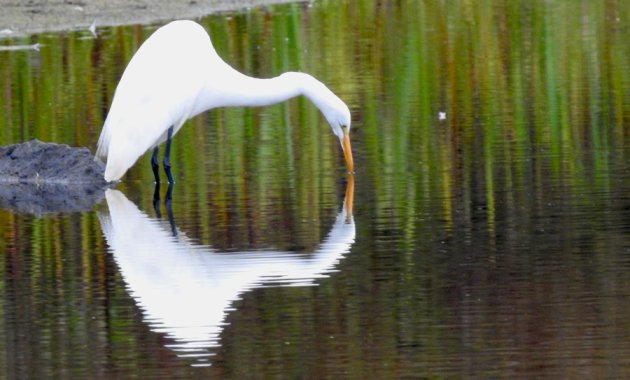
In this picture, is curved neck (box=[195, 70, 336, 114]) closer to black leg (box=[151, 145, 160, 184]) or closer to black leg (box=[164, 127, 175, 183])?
black leg (box=[164, 127, 175, 183])

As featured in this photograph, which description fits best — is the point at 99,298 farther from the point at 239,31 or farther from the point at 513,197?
the point at 239,31

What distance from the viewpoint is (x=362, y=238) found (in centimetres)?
734

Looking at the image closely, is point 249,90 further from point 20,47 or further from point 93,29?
point 93,29

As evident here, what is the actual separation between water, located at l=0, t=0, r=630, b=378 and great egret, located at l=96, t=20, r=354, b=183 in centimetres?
27

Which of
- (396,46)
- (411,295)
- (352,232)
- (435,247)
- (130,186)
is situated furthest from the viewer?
(396,46)

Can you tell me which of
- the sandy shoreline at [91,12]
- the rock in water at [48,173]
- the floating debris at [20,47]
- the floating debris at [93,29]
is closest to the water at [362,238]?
the rock in water at [48,173]

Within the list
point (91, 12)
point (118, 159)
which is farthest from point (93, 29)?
point (118, 159)

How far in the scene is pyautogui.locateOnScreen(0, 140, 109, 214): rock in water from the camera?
9.49 metres

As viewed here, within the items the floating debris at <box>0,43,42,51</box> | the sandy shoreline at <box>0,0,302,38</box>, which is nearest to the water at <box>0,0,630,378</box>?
the floating debris at <box>0,43,42,51</box>

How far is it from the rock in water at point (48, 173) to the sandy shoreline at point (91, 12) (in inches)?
323

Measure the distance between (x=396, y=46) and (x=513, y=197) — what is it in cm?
733

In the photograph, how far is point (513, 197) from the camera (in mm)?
8125

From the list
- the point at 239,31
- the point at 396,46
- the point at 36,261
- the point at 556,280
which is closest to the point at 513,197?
the point at 556,280

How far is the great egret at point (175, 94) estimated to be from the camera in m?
9.59
